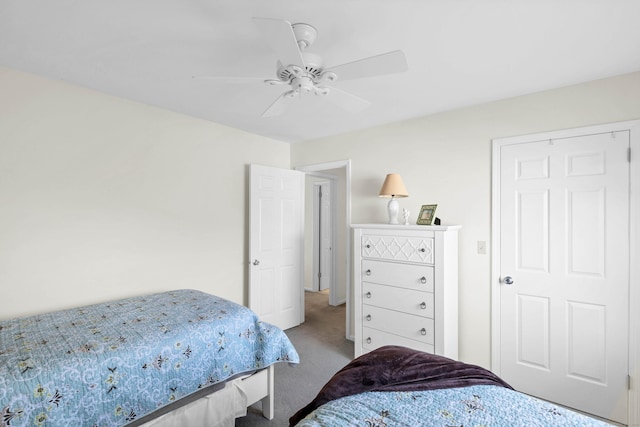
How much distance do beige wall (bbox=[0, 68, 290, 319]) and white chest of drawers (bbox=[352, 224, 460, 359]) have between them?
1496 millimetres

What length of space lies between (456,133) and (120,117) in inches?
118

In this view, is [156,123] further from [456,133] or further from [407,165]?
[456,133]

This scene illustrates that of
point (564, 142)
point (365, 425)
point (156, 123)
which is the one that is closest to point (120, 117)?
point (156, 123)

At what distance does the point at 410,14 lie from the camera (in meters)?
1.51

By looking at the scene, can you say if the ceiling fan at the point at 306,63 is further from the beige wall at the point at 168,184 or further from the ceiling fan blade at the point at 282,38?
the beige wall at the point at 168,184

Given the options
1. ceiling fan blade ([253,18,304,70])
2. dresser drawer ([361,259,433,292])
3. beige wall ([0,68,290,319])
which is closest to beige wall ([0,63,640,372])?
beige wall ([0,68,290,319])

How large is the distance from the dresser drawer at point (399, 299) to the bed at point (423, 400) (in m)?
1.10

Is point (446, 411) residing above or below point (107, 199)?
below

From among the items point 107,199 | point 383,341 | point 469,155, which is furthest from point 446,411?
point 107,199

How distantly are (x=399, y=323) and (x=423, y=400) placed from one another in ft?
5.19

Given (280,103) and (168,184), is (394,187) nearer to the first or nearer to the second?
(280,103)

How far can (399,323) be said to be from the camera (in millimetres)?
2705

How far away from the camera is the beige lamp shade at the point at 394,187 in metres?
2.94

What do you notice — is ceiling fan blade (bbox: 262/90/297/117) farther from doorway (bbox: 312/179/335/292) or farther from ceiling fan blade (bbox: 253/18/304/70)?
doorway (bbox: 312/179/335/292)
